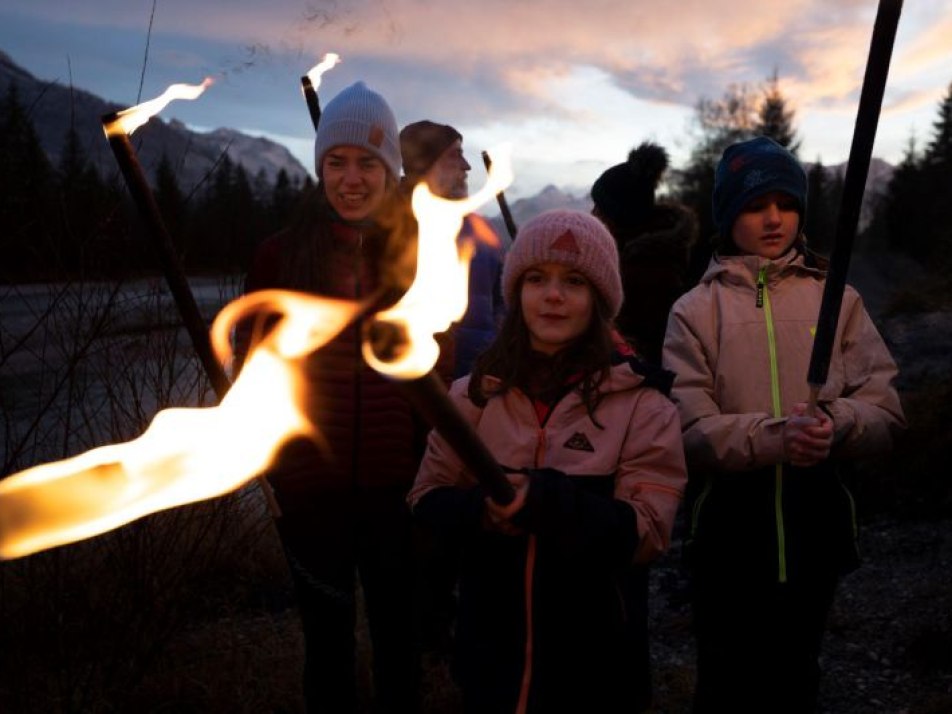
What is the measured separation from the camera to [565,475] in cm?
192

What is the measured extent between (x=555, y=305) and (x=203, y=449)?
3.99 feet

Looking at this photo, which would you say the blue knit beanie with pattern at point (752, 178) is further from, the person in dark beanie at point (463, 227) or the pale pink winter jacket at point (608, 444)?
the person in dark beanie at point (463, 227)

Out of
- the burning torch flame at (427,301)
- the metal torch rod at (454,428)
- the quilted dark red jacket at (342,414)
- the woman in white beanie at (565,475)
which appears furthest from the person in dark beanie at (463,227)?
the metal torch rod at (454,428)

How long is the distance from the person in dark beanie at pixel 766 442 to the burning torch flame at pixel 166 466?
1.39 meters

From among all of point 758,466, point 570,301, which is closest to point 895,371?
point 758,466

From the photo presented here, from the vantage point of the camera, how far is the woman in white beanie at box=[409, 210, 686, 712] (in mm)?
2021

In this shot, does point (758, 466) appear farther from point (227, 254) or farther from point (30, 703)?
point (30, 703)

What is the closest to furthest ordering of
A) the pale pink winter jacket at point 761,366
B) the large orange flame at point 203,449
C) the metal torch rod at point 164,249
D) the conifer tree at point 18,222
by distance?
the large orange flame at point 203,449
the metal torch rod at point 164,249
the pale pink winter jacket at point 761,366
the conifer tree at point 18,222

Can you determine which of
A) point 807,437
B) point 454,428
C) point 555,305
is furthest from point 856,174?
point 454,428

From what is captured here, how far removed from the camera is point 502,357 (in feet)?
7.55

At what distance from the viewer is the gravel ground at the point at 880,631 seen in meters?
3.78

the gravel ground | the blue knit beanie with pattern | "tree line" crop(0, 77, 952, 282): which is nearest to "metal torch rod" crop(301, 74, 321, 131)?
"tree line" crop(0, 77, 952, 282)

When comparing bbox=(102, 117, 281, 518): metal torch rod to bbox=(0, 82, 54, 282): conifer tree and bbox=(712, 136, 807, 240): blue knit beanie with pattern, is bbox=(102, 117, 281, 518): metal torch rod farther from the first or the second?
bbox=(712, 136, 807, 240): blue knit beanie with pattern

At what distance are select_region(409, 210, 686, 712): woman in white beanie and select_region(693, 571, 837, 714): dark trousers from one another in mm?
560
